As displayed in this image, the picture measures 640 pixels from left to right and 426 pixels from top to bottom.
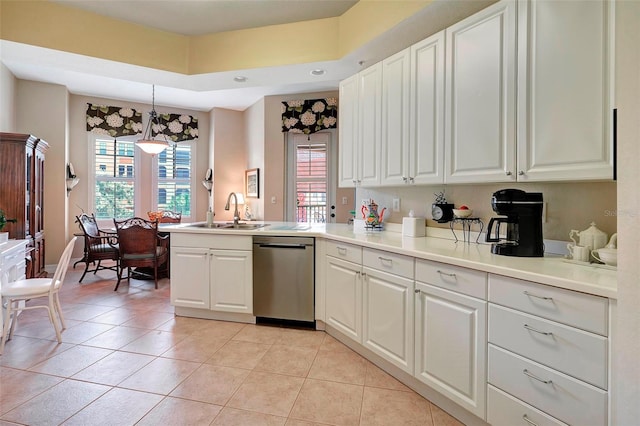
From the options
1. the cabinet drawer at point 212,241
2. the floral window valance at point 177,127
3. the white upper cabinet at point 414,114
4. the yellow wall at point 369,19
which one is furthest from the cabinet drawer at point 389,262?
the floral window valance at point 177,127

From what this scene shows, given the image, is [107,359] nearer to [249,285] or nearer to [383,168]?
[249,285]

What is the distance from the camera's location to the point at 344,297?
8.55 ft

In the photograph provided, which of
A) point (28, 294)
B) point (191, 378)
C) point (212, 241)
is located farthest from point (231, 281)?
point (28, 294)

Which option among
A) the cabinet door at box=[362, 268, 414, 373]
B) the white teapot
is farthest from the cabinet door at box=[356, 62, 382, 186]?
the white teapot

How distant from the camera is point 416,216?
2836mm

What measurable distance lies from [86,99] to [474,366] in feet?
22.4

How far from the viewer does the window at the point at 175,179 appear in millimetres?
6516

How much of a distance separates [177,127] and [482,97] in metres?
5.96

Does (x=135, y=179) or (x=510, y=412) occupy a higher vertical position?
(x=135, y=179)

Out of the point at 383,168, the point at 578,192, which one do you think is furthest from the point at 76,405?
the point at 578,192

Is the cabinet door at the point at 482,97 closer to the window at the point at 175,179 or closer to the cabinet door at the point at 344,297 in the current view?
the cabinet door at the point at 344,297

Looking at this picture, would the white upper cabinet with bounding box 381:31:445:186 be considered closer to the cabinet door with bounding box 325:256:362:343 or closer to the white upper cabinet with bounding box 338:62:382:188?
the white upper cabinet with bounding box 338:62:382:188

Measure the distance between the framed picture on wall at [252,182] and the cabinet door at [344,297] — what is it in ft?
12.1

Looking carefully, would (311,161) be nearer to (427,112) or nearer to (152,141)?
(152,141)
